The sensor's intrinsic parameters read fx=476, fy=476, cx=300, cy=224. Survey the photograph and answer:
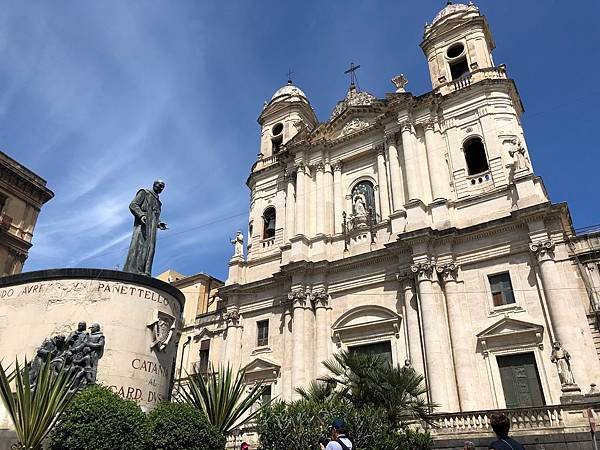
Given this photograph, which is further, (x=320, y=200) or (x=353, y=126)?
(x=353, y=126)

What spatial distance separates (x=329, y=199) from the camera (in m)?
23.8

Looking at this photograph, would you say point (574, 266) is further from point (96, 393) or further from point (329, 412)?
point (96, 393)

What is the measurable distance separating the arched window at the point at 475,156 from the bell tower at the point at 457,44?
145 inches

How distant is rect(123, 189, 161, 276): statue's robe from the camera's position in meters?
11.1

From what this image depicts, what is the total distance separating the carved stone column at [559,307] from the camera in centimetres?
1451

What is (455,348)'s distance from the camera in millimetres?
16734

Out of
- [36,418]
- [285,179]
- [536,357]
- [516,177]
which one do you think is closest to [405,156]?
[516,177]

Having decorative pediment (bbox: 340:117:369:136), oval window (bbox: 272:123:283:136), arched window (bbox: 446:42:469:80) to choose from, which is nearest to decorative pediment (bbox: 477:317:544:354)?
decorative pediment (bbox: 340:117:369:136)

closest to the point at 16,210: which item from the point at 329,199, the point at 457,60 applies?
the point at 329,199


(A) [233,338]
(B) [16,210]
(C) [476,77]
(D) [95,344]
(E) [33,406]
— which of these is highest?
(C) [476,77]

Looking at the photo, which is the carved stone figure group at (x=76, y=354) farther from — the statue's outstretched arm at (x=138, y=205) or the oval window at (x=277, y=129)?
the oval window at (x=277, y=129)

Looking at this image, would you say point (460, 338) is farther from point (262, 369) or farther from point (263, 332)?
point (263, 332)

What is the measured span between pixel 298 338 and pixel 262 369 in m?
2.50

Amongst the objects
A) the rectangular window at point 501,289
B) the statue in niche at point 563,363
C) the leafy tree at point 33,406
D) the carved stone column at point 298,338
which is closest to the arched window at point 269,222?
the carved stone column at point 298,338
